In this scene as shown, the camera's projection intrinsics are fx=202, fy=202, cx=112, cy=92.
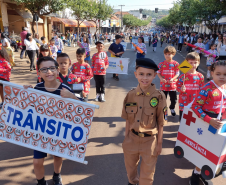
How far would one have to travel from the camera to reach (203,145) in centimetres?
254

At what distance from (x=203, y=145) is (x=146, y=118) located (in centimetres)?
85

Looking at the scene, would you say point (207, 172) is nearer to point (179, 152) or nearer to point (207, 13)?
point (179, 152)

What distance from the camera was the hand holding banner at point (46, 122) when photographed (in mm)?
2486

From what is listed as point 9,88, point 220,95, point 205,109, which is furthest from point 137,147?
point 9,88

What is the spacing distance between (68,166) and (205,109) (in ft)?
7.68

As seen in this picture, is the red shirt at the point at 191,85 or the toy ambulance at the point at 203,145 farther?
the red shirt at the point at 191,85

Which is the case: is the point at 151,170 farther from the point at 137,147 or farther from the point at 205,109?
the point at 205,109

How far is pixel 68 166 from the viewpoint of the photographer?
3.39 metres

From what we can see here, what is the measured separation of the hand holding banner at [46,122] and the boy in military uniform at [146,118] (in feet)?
1.77

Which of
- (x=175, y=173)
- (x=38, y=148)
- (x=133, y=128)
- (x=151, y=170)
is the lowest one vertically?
(x=175, y=173)

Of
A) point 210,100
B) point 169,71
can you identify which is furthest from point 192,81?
point 210,100

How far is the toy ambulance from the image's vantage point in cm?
235

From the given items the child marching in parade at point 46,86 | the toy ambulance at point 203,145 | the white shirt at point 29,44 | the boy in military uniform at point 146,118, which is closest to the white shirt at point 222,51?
the toy ambulance at point 203,145

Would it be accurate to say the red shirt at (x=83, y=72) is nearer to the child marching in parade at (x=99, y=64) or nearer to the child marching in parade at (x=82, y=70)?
the child marching in parade at (x=82, y=70)
